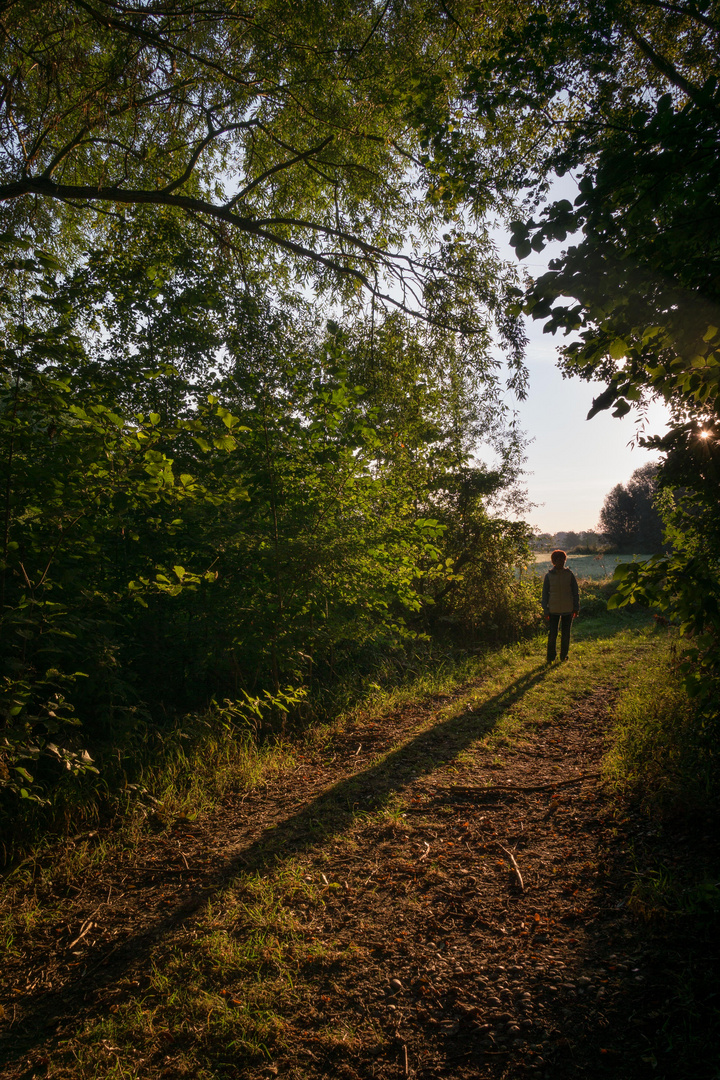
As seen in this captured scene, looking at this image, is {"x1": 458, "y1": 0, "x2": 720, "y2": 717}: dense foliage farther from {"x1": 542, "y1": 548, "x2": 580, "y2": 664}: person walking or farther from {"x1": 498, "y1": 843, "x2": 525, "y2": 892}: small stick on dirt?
{"x1": 542, "y1": 548, "x2": 580, "y2": 664}: person walking

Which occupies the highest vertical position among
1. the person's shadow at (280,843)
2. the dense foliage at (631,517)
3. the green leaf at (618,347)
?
the dense foliage at (631,517)

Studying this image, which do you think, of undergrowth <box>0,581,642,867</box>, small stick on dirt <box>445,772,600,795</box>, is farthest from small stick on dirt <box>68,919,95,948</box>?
small stick on dirt <box>445,772,600,795</box>

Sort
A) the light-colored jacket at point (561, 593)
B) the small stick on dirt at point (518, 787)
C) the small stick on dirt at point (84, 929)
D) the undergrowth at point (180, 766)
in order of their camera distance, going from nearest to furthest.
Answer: the small stick on dirt at point (84, 929)
the undergrowth at point (180, 766)
the small stick on dirt at point (518, 787)
the light-colored jacket at point (561, 593)

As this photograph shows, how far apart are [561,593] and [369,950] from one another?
747 cm

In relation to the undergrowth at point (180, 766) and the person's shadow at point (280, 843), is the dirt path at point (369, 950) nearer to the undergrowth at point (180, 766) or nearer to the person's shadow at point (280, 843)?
the person's shadow at point (280, 843)

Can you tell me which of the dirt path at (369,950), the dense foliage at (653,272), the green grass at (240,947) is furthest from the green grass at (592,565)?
the dense foliage at (653,272)

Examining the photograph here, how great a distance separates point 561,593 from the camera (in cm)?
938

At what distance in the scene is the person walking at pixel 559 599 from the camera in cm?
934

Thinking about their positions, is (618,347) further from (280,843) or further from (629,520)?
(629,520)

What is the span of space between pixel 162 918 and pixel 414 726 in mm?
3764

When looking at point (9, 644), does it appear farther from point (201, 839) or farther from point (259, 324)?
point (259, 324)

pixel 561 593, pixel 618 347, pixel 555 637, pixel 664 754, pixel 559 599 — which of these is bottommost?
pixel 664 754

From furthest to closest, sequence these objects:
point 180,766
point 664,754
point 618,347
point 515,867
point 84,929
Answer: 1. point 180,766
2. point 664,754
3. point 515,867
4. point 84,929
5. point 618,347

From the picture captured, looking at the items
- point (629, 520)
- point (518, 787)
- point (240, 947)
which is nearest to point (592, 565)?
point (629, 520)
